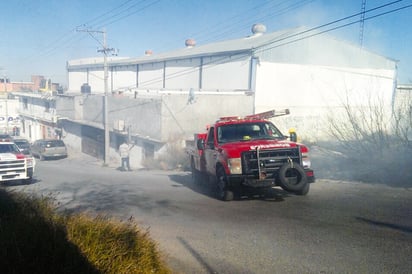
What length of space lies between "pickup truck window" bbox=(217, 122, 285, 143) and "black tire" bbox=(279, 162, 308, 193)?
4.87 feet

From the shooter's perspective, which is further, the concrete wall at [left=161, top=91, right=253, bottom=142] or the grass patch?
the concrete wall at [left=161, top=91, right=253, bottom=142]

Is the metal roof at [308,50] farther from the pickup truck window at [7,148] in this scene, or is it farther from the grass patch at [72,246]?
the grass patch at [72,246]

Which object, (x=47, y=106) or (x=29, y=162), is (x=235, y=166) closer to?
(x=29, y=162)

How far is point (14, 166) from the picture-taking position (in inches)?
559

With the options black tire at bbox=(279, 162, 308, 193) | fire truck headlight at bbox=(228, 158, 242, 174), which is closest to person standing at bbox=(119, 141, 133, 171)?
fire truck headlight at bbox=(228, 158, 242, 174)

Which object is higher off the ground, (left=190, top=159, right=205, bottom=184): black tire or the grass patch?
the grass patch

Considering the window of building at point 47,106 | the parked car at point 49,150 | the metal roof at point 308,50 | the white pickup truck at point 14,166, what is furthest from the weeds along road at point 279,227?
the window of building at point 47,106

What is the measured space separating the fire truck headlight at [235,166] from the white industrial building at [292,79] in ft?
48.0

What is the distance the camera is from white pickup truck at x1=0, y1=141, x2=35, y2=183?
14000mm

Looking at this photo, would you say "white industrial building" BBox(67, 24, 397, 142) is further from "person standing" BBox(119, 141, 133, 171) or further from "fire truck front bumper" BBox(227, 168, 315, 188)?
"fire truck front bumper" BBox(227, 168, 315, 188)

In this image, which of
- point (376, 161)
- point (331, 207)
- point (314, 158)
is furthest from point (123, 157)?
point (331, 207)

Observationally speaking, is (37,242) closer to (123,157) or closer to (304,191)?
(304,191)

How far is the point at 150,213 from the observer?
8266 mm

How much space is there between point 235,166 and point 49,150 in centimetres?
2462
